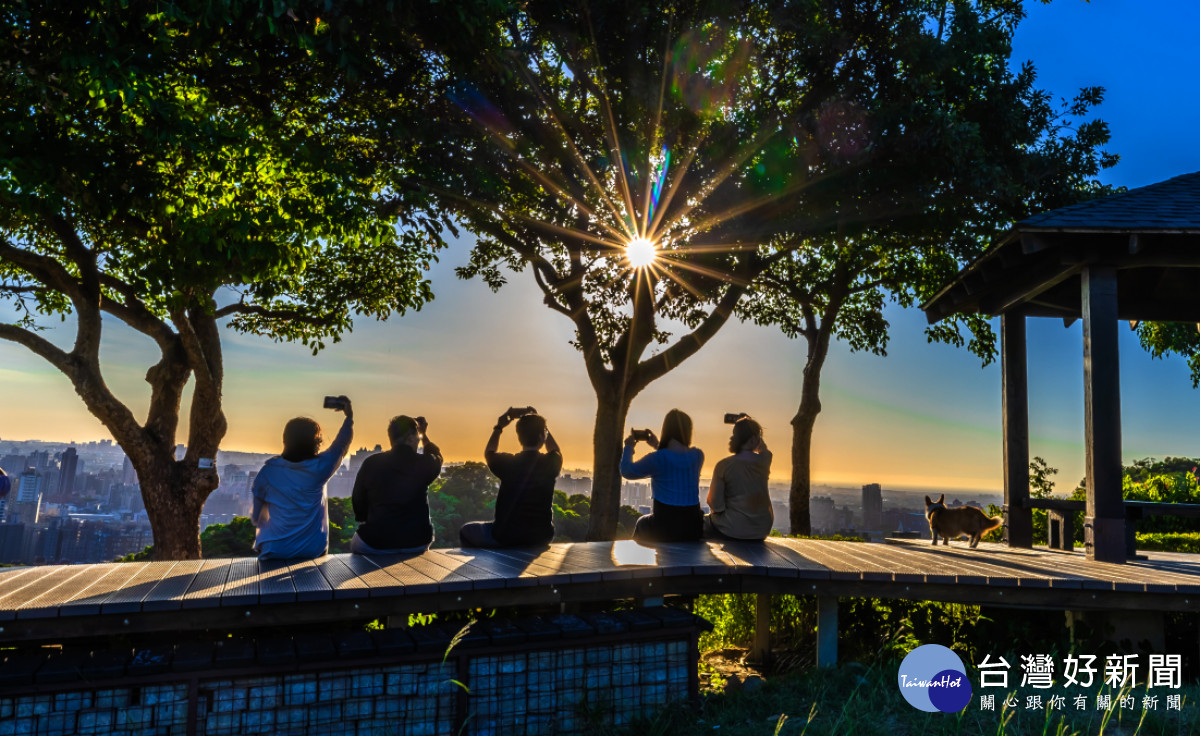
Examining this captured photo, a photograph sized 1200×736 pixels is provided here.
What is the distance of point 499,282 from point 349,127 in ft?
15.9

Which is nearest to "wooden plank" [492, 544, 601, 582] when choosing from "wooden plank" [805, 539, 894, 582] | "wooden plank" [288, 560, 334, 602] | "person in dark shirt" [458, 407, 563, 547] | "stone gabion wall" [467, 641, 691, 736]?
"person in dark shirt" [458, 407, 563, 547]

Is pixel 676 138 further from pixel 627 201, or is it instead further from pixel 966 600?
pixel 966 600

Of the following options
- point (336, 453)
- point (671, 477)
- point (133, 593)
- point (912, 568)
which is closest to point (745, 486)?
point (671, 477)

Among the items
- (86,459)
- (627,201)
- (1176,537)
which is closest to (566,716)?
(627,201)

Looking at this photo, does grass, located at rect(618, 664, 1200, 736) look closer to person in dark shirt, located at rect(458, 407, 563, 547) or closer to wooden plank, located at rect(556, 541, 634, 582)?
wooden plank, located at rect(556, 541, 634, 582)

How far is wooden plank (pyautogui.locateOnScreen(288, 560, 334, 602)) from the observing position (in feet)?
14.6

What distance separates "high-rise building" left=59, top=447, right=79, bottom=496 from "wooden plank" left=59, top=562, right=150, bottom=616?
35.2m

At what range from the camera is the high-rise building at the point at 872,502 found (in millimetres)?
29953

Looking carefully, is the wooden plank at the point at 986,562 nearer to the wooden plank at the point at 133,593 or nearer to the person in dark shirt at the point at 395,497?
the person in dark shirt at the point at 395,497

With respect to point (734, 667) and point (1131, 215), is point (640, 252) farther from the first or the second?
point (734, 667)

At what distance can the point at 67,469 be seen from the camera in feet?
114

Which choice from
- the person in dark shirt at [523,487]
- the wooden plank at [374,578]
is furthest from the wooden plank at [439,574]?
the person in dark shirt at [523,487]

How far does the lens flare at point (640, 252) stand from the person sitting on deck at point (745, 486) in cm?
588

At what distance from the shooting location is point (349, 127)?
11.6 metres
